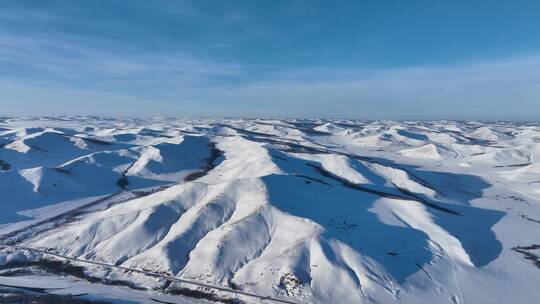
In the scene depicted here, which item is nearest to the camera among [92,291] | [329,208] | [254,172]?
[92,291]

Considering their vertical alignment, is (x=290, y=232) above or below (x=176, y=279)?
above

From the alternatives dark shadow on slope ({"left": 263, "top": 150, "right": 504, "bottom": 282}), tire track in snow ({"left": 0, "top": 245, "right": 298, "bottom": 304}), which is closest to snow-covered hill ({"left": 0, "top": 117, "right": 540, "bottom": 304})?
dark shadow on slope ({"left": 263, "top": 150, "right": 504, "bottom": 282})

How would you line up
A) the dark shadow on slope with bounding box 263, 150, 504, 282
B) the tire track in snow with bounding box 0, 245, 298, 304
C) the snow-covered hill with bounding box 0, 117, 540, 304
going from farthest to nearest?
the dark shadow on slope with bounding box 263, 150, 504, 282
the snow-covered hill with bounding box 0, 117, 540, 304
the tire track in snow with bounding box 0, 245, 298, 304

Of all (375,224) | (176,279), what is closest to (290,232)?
(375,224)

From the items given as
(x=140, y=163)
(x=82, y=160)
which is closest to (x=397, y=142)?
(x=140, y=163)

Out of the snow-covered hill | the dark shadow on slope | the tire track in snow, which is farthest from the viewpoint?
the dark shadow on slope

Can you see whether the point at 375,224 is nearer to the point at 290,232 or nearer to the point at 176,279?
the point at 290,232

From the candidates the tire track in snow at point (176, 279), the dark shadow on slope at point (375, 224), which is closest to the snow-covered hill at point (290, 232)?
the dark shadow on slope at point (375, 224)

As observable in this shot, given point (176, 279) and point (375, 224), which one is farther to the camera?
point (375, 224)

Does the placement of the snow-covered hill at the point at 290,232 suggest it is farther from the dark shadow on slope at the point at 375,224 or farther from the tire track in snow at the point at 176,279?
the tire track in snow at the point at 176,279

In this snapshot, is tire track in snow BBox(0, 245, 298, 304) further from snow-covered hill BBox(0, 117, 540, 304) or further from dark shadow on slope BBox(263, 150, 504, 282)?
dark shadow on slope BBox(263, 150, 504, 282)

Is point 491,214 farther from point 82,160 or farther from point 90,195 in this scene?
point 82,160
